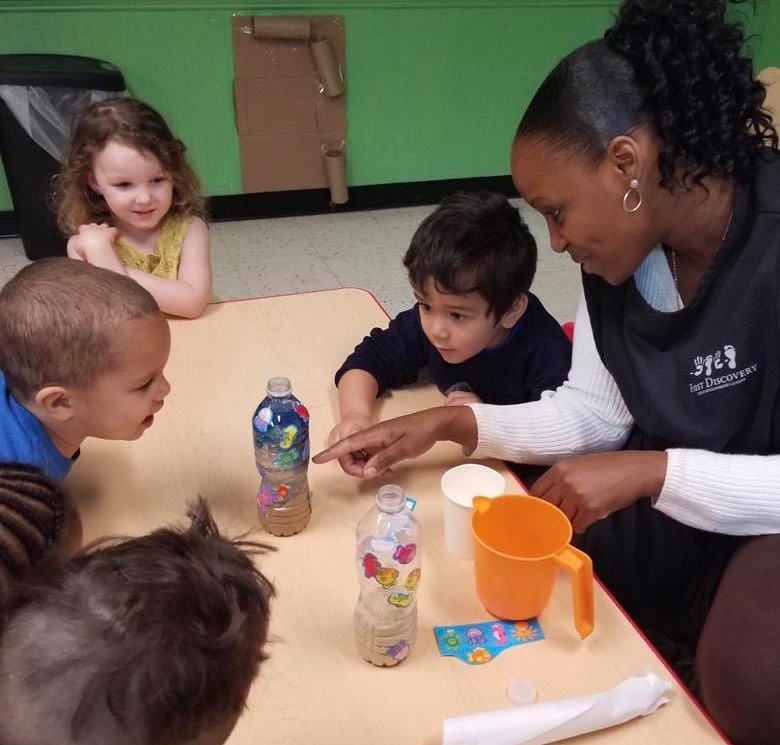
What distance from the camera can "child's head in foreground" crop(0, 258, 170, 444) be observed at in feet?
3.20

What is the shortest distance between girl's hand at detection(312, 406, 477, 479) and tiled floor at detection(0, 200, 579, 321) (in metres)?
1.83

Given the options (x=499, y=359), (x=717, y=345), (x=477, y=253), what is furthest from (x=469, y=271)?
(x=717, y=345)

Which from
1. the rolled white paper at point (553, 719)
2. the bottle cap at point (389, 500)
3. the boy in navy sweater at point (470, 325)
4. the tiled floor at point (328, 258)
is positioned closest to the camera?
the rolled white paper at point (553, 719)

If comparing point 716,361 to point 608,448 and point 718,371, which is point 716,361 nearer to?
point 718,371

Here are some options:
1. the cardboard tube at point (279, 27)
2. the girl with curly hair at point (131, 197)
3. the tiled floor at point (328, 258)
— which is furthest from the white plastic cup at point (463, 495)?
the cardboard tube at point (279, 27)

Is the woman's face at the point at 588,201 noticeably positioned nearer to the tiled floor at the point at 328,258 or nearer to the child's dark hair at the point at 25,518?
the child's dark hair at the point at 25,518

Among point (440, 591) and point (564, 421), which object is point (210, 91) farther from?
point (440, 591)

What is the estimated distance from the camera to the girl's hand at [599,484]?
1.02 m

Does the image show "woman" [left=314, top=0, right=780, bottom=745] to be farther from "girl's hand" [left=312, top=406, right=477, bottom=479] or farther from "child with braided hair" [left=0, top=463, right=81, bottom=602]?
"child with braided hair" [left=0, top=463, right=81, bottom=602]

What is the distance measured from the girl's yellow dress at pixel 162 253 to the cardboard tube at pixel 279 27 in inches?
74.3

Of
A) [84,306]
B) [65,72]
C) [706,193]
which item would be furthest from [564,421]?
[65,72]

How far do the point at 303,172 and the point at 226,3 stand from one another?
82cm

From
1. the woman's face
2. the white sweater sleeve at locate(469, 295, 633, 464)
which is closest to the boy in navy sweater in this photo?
the white sweater sleeve at locate(469, 295, 633, 464)

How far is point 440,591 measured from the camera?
Answer: 3.02 ft
